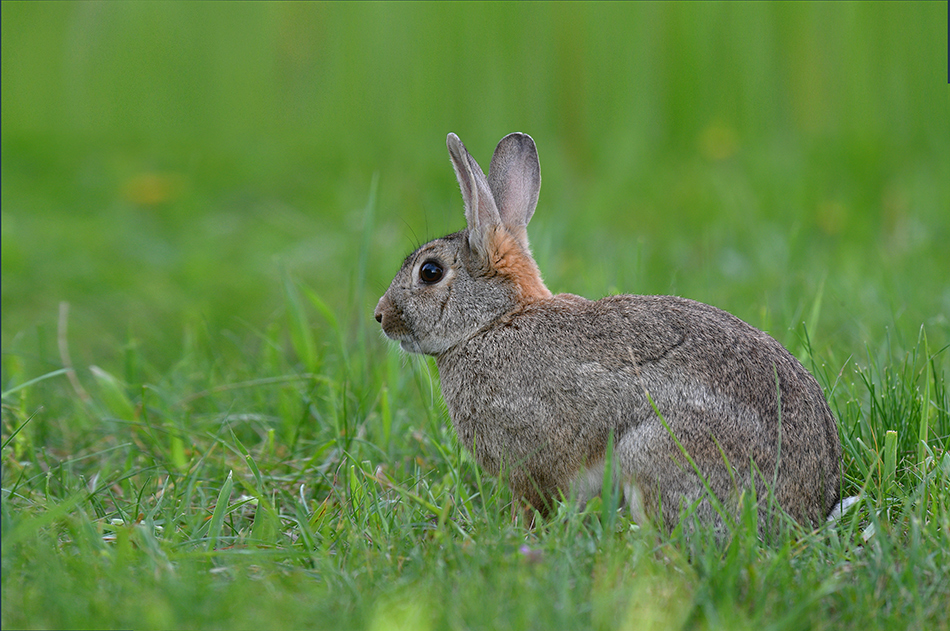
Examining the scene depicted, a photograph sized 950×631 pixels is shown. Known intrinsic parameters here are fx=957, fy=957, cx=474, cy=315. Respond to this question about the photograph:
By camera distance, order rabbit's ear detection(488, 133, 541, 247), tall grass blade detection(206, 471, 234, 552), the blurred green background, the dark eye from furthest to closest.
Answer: the blurred green background → rabbit's ear detection(488, 133, 541, 247) → the dark eye → tall grass blade detection(206, 471, 234, 552)

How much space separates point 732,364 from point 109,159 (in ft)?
27.6

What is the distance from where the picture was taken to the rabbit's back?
3.73m

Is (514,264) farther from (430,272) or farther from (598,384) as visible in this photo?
(598,384)

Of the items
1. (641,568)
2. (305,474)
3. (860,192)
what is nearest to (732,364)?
(641,568)

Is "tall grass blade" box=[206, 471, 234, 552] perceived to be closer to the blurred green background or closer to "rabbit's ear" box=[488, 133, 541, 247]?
"rabbit's ear" box=[488, 133, 541, 247]

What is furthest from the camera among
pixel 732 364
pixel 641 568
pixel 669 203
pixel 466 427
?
pixel 669 203

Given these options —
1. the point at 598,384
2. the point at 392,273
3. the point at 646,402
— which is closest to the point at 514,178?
the point at 598,384

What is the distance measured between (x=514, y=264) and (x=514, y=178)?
19.7 inches

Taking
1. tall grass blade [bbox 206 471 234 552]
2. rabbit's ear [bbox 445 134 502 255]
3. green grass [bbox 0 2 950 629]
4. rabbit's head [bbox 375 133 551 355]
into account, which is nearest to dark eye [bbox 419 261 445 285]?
rabbit's head [bbox 375 133 551 355]

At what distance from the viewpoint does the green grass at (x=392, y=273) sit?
296cm

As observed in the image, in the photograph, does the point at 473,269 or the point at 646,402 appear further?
the point at 473,269

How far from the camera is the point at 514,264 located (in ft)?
15.8

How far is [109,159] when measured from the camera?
34.0 feet

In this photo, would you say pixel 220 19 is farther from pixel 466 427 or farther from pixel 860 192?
pixel 466 427
